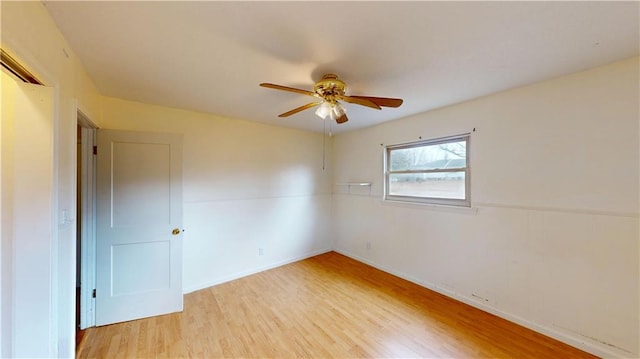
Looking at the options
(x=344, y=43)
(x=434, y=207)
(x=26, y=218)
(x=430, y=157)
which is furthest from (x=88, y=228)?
(x=430, y=157)

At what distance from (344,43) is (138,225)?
8.56 ft

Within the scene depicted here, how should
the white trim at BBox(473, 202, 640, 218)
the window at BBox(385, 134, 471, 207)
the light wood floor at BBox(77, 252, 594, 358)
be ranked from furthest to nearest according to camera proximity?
1. the window at BBox(385, 134, 471, 207)
2. the light wood floor at BBox(77, 252, 594, 358)
3. the white trim at BBox(473, 202, 640, 218)

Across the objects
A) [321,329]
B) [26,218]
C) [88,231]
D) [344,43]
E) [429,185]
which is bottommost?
[321,329]

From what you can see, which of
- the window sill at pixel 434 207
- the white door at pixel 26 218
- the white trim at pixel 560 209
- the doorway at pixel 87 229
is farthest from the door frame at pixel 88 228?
the white trim at pixel 560 209

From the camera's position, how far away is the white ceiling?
1.22m

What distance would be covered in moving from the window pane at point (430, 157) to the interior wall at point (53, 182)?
11.3 ft

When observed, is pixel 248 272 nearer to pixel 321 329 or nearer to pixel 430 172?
pixel 321 329

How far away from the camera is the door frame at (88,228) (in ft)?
7.23

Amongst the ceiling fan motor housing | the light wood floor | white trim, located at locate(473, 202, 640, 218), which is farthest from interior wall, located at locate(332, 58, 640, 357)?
the ceiling fan motor housing

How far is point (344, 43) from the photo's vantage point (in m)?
1.51

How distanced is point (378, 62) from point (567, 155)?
72.1 inches

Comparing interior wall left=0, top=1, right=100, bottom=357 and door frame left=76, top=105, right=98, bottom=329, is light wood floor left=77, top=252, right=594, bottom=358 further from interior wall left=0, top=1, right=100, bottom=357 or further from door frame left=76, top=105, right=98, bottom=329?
interior wall left=0, top=1, right=100, bottom=357

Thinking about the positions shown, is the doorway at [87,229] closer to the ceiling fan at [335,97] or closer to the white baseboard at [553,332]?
the ceiling fan at [335,97]

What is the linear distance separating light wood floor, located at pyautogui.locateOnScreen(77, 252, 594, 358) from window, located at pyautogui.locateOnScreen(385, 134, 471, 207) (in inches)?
47.9
